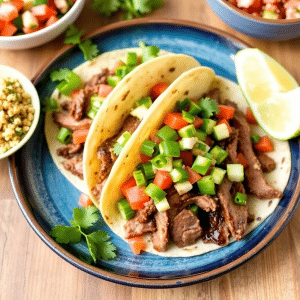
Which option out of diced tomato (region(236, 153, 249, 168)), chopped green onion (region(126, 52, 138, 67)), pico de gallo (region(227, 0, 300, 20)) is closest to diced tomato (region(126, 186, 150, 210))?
diced tomato (region(236, 153, 249, 168))

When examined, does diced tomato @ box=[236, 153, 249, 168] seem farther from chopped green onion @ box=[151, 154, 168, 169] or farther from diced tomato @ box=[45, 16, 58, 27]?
diced tomato @ box=[45, 16, 58, 27]

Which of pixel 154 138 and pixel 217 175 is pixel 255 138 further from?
pixel 154 138

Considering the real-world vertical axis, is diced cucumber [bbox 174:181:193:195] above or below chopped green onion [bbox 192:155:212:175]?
below

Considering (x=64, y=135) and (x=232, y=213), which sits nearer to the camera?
(x=232, y=213)

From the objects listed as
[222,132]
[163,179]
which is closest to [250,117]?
[222,132]

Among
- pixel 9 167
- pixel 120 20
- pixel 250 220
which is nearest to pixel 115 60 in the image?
pixel 120 20

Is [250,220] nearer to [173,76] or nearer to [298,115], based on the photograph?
[298,115]
